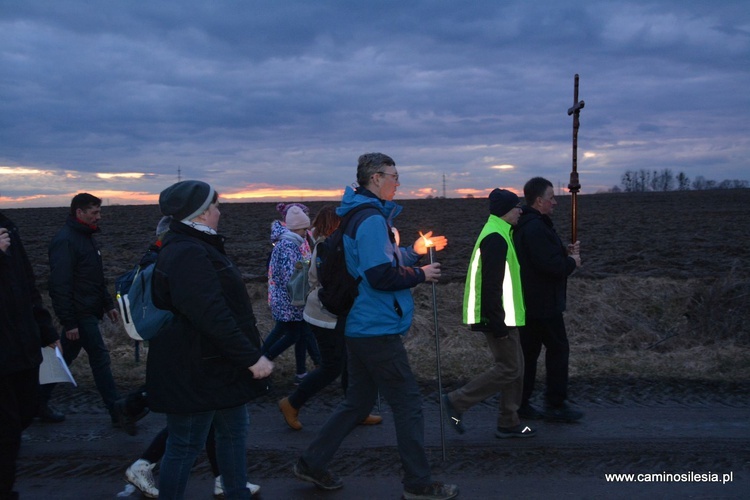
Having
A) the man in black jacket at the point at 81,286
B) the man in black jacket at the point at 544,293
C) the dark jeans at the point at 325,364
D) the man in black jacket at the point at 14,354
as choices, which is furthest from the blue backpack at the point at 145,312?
the man in black jacket at the point at 544,293

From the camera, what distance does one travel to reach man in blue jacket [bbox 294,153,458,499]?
13.0ft

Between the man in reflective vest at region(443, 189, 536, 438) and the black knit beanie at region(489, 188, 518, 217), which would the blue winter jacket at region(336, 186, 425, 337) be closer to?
the man in reflective vest at region(443, 189, 536, 438)

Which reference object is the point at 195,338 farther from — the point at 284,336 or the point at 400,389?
the point at 284,336

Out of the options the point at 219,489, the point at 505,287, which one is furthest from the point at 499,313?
the point at 219,489

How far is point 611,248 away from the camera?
1639 cm

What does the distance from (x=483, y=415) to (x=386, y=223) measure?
2618mm

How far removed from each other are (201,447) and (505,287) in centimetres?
268

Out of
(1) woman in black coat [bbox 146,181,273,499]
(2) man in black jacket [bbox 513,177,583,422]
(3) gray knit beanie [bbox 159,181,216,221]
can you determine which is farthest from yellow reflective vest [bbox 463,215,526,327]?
(3) gray knit beanie [bbox 159,181,216,221]

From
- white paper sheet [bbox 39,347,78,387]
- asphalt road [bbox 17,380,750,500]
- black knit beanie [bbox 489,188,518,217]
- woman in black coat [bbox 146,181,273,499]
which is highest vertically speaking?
black knit beanie [bbox 489,188,518,217]

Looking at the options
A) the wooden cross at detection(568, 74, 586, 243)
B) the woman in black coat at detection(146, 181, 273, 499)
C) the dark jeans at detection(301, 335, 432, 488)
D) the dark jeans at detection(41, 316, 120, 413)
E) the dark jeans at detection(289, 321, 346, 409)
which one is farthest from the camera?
the wooden cross at detection(568, 74, 586, 243)

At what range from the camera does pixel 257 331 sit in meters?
3.66

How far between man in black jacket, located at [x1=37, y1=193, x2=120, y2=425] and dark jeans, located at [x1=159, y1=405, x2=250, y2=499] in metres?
2.38

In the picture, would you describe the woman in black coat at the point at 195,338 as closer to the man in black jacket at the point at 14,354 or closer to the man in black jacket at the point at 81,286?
the man in black jacket at the point at 14,354

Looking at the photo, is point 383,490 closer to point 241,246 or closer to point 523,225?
point 523,225
